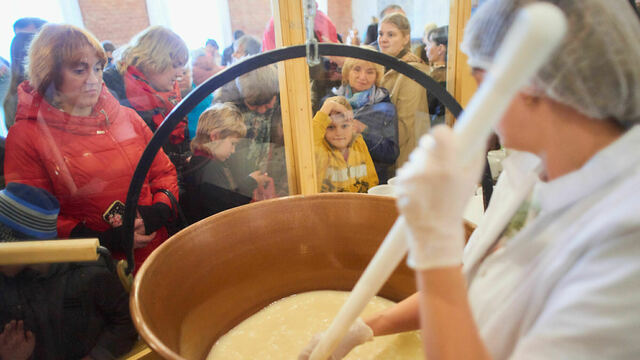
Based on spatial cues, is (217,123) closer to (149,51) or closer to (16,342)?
(149,51)

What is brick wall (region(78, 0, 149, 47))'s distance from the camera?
1.57 meters

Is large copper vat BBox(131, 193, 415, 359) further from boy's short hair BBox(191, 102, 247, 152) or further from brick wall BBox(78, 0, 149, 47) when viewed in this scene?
brick wall BBox(78, 0, 149, 47)

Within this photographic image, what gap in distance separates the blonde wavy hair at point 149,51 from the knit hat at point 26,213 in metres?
0.56

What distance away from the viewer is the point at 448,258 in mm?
482

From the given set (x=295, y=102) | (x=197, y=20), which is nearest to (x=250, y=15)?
(x=197, y=20)

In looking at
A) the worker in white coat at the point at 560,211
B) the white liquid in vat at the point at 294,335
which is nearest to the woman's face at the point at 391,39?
the white liquid in vat at the point at 294,335

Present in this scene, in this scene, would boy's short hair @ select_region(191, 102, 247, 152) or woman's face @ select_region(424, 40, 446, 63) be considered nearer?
boy's short hair @ select_region(191, 102, 247, 152)

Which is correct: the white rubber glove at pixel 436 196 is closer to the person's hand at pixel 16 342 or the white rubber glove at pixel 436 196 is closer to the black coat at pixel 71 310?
the black coat at pixel 71 310

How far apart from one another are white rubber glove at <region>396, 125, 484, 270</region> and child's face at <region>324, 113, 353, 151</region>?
4.25 ft

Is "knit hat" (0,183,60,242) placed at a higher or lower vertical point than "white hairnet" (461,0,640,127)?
lower

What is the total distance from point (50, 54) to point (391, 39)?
5.31 ft

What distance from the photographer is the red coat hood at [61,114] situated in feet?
3.75

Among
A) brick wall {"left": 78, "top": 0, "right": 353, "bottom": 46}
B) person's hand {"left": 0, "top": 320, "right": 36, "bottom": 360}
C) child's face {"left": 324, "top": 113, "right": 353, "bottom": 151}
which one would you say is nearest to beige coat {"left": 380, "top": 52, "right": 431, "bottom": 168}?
child's face {"left": 324, "top": 113, "right": 353, "bottom": 151}

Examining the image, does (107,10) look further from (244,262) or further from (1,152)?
(244,262)
